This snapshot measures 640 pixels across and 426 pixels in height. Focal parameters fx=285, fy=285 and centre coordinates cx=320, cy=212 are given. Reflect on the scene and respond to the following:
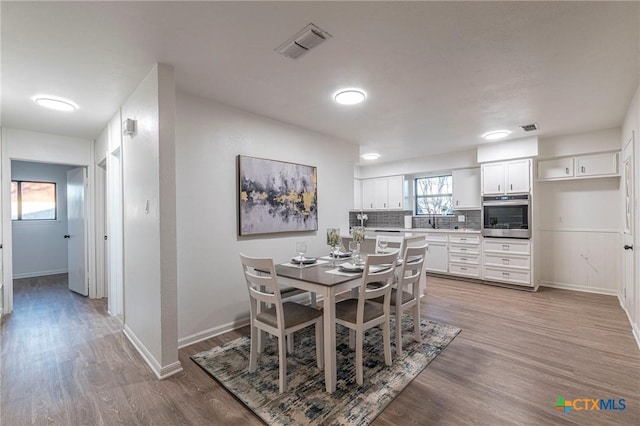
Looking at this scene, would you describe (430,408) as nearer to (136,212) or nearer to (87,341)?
(136,212)

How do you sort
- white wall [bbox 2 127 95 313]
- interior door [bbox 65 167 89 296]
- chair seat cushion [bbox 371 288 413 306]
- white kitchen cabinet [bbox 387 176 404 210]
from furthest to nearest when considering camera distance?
white kitchen cabinet [bbox 387 176 404 210], interior door [bbox 65 167 89 296], white wall [bbox 2 127 95 313], chair seat cushion [bbox 371 288 413 306]

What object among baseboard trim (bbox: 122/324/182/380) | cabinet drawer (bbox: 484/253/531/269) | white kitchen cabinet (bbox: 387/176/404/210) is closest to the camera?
baseboard trim (bbox: 122/324/182/380)

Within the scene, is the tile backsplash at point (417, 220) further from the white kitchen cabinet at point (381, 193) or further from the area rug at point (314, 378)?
the area rug at point (314, 378)

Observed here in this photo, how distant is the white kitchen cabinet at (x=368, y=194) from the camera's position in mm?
6957

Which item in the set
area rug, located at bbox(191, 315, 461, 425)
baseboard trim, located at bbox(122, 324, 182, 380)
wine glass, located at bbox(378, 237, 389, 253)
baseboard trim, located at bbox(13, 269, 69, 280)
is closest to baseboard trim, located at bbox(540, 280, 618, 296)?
area rug, located at bbox(191, 315, 461, 425)

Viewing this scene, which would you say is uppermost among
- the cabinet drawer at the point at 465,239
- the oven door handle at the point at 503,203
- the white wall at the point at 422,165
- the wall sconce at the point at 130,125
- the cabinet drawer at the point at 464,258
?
the white wall at the point at 422,165

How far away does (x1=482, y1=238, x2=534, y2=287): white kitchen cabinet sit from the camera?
15.1 feet

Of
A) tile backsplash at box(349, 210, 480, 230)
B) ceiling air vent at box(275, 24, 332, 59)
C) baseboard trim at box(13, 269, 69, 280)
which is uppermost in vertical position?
ceiling air vent at box(275, 24, 332, 59)

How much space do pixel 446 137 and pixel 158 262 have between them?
14.2ft

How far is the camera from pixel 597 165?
4293mm

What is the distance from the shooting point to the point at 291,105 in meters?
3.19

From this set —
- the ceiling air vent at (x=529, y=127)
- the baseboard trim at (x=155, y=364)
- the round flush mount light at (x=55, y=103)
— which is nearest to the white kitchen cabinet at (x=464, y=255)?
the ceiling air vent at (x=529, y=127)

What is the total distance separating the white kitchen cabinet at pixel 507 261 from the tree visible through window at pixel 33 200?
28.5 ft

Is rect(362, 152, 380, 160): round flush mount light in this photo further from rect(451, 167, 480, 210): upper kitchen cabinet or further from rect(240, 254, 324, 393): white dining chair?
rect(240, 254, 324, 393): white dining chair
